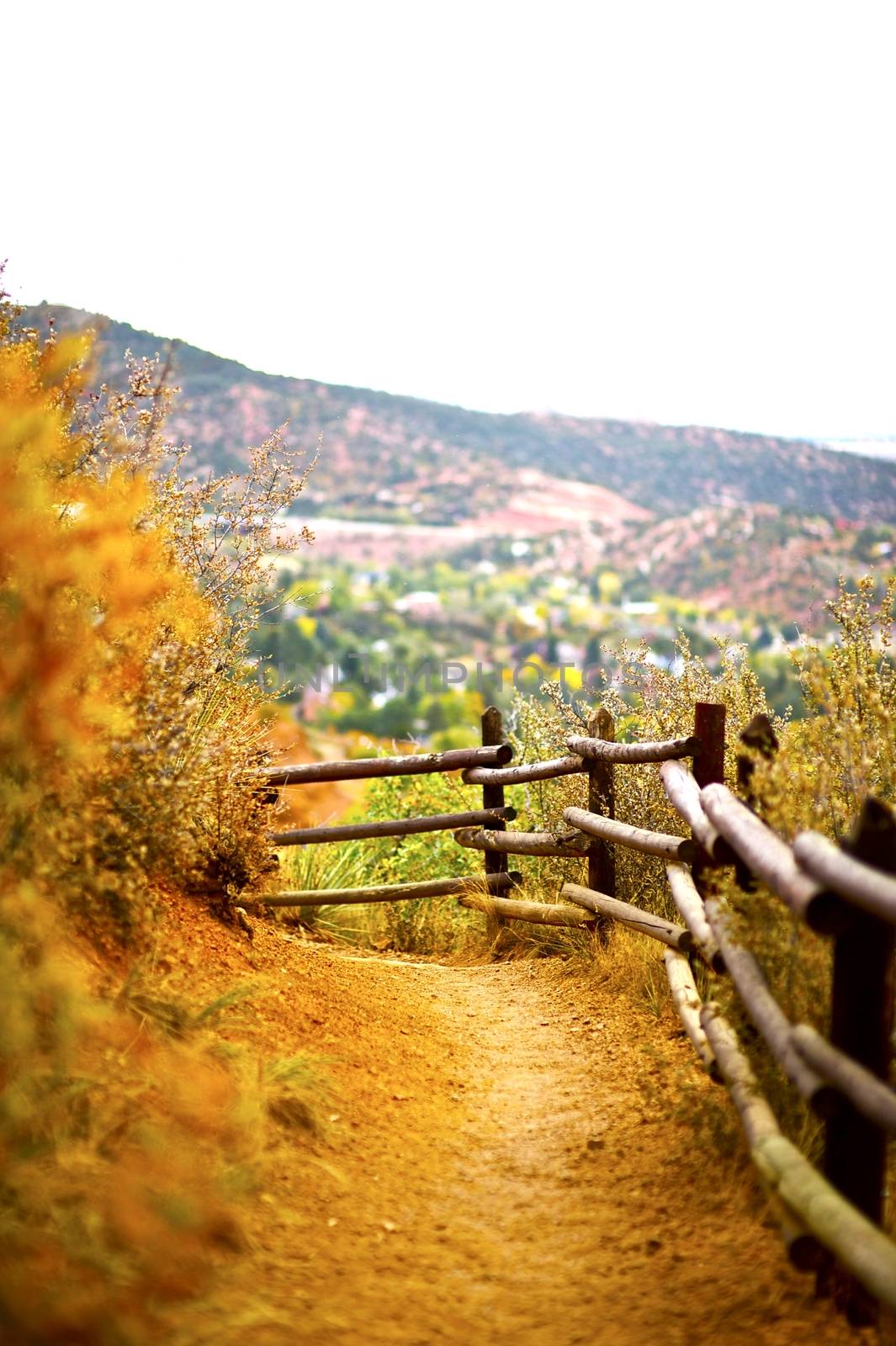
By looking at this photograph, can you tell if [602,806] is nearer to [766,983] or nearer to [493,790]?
[493,790]

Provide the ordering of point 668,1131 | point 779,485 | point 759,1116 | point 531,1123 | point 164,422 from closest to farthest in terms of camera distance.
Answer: point 759,1116 < point 668,1131 < point 531,1123 < point 164,422 < point 779,485

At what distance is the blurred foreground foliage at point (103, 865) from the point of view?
2486 millimetres

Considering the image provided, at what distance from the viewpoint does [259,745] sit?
5.81 metres

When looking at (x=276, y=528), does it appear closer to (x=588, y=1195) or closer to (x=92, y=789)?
(x=92, y=789)

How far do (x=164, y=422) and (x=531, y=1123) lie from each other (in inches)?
123

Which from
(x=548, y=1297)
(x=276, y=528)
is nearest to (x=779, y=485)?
(x=276, y=528)

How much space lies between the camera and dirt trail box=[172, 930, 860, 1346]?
105 inches

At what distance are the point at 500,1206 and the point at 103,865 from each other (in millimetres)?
1582

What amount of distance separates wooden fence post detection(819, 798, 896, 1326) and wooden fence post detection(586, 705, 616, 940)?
11.7 feet

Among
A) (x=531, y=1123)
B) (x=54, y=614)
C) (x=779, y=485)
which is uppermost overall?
(x=779, y=485)

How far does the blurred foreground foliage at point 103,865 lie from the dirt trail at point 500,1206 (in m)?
0.21

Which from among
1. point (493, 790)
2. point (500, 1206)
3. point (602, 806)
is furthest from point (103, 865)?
point (493, 790)

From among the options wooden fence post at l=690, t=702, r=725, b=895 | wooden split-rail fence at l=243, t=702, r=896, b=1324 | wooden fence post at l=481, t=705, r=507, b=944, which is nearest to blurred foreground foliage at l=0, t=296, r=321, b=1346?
wooden split-rail fence at l=243, t=702, r=896, b=1324

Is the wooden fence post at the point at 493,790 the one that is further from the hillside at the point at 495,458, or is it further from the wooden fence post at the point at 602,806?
the hillside at the point at 495,458
